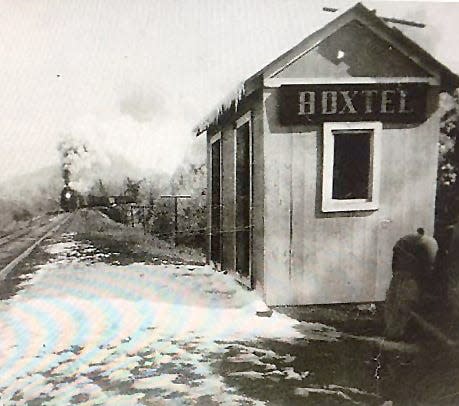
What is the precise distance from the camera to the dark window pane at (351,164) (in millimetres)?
1363

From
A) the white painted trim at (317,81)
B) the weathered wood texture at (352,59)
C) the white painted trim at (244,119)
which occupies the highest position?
the weathered wood texture at (352,59)

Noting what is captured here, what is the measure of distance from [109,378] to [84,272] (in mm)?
304

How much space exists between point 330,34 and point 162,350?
40.8 inches

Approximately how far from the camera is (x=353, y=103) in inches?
53.4

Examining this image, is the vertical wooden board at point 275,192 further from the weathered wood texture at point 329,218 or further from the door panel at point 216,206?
the door panel at point 216,206

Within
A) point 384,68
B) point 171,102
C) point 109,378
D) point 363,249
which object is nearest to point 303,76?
point 384,68

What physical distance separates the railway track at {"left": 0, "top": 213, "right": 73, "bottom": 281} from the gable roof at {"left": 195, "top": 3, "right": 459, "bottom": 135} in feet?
1.62

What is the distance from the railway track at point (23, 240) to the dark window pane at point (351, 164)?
0.78 meters

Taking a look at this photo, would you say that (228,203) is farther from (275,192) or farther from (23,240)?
(23,240)

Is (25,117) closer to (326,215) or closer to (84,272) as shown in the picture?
(84,272)

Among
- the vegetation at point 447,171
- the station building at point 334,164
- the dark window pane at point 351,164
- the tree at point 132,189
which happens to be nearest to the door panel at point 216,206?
the station building at point 334,164

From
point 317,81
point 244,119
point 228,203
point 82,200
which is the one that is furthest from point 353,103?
point 82,200

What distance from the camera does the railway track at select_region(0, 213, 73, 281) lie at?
1.33m

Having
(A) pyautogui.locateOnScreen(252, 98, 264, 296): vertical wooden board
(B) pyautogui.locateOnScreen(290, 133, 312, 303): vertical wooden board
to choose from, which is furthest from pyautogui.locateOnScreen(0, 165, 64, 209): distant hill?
(B) pyautogui.locateOnScreen(290, 133, 312, 303): vertical wooden board
